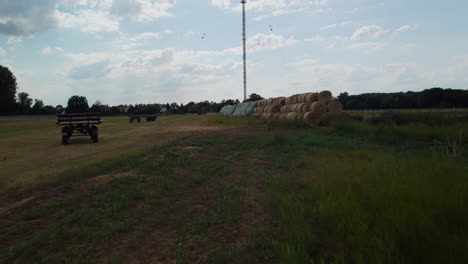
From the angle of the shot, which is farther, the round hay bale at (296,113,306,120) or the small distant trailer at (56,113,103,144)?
the round hay bale at (296,113,306,120)

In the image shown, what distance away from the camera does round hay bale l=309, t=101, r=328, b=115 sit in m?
16.2

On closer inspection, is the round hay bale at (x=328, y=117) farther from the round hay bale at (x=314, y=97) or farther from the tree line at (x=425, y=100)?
the tree line at (x=425, y=100)

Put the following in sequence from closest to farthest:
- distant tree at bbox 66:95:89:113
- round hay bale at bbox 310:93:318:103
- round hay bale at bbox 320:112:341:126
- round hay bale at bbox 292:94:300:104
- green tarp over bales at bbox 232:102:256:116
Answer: round hay bale at bbox 320:112:341:126 → round hay bale at bbox 310:93:318:103 → round hay bale at bbox 292:94:300:104 → green tarp over bales at bbox 232:102:256:116 → distant tree at bbox 66:95:89:113

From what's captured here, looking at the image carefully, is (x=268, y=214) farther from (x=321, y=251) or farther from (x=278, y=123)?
(x=278, y=123)

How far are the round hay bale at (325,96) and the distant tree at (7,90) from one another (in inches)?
2765

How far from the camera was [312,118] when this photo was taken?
16.2 metres

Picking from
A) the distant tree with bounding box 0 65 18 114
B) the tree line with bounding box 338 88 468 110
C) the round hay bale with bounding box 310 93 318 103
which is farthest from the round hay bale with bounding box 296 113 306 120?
the distant tree with bounding box 0 65 18 114

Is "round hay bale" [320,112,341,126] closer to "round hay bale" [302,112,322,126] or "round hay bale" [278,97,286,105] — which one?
"round hay bale" [302,112,322,126]

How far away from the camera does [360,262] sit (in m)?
2.12

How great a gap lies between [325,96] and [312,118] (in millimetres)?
1743

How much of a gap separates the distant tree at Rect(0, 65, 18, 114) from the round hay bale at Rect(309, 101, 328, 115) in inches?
2769

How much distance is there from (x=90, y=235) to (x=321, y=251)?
243cm

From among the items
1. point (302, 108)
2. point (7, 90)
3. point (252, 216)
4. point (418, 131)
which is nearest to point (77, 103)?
point (7, 90)

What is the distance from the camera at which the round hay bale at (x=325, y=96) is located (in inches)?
661
